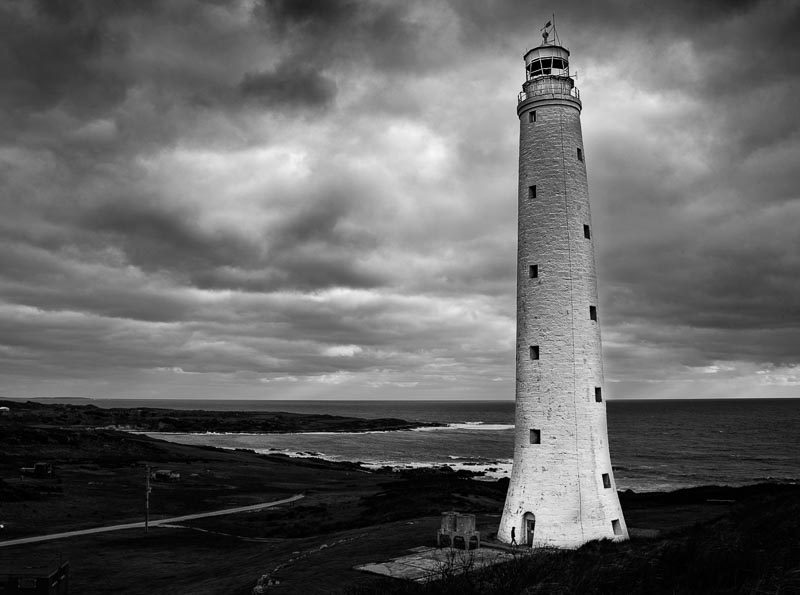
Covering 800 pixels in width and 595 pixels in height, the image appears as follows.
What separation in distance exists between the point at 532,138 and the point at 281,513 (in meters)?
31.3

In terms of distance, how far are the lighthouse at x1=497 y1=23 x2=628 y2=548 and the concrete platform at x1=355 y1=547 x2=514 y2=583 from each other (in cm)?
228

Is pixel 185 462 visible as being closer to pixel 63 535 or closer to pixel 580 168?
pixel 63 535

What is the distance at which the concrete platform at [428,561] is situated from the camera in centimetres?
1992

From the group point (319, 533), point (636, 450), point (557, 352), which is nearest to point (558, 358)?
point (557, 352)

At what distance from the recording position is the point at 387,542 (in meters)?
26.0

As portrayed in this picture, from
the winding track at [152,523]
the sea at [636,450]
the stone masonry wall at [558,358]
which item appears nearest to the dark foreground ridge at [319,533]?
the winding track at [152,523]

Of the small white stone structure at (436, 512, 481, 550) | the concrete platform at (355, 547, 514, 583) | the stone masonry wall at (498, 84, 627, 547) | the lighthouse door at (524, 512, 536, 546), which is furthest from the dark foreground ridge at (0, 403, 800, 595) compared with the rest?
the stone masonry wall at (498, 84, 627, 547)

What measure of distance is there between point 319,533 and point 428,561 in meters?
16.8

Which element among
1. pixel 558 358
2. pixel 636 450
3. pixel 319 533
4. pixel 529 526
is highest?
pixel 558 358

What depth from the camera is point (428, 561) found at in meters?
21.7

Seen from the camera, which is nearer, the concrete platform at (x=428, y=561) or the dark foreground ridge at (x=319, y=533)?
the dark foreground ridge at (x=319, y=533)

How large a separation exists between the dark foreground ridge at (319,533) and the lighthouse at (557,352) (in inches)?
100

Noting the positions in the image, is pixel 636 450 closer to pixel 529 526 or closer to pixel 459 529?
pixel 529 526

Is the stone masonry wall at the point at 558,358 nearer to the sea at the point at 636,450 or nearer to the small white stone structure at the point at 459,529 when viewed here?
the small white stone structure at the point at 459,529
